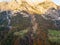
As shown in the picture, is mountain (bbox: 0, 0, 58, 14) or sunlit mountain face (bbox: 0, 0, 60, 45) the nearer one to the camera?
sunlit mountain face (bbox: 0, 0, 60, 45)

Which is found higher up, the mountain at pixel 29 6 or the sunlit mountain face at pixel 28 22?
the mountain at pixel 29 6

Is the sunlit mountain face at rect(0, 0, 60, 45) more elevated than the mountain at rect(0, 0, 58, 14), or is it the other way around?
the mountain at rect(0, 0, 58, 14)

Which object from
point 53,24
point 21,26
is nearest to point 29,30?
point 21,26

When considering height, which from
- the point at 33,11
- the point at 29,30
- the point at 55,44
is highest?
the point at 33,11

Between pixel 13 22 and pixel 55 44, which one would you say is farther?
pixel 13 22

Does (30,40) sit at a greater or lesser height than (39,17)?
lesser

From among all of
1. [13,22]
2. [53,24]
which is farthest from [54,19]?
[13,22]

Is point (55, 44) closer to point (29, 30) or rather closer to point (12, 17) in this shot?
point (29, 30)

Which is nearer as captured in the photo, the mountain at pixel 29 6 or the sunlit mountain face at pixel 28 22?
the sunlit mountain face at pixel 28 22

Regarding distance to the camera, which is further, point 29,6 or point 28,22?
point 29,6

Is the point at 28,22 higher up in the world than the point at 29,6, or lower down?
lower down

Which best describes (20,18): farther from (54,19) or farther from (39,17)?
(54,19)
